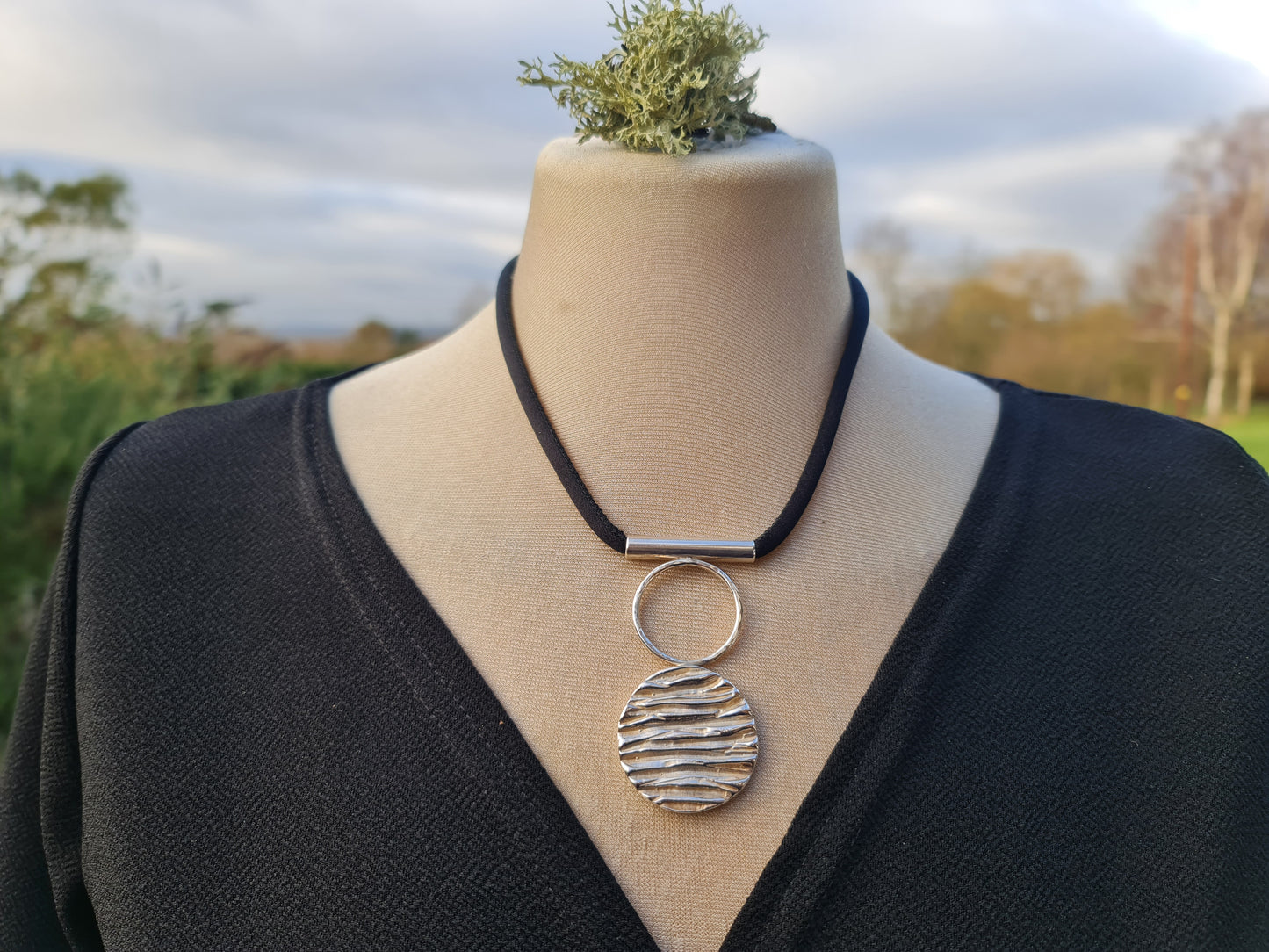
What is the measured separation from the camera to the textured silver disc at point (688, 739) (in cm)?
64

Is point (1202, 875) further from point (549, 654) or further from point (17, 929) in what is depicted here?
point (17, 929)

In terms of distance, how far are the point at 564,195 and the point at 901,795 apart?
1.90 feet

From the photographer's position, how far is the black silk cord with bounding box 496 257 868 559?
2.40 ft

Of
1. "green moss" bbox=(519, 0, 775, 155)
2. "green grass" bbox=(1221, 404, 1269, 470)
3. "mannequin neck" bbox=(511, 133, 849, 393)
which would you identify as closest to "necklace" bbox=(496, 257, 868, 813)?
"mannequin neck" bbox=(511, 133, 849, 393)


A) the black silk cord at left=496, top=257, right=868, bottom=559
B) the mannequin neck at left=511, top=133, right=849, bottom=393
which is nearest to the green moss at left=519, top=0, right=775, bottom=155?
the mannequin neck at left=511, top=133, right=849, bottom=393

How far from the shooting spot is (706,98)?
30.5 inches

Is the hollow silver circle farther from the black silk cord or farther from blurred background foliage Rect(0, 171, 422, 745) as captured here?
blurred background foliage Rect(0, 171, 422, 745)

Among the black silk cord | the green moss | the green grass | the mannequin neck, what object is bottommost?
the green grass

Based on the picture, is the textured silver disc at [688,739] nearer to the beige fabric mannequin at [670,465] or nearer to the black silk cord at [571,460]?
the beige fabric mannequin at [670,465]

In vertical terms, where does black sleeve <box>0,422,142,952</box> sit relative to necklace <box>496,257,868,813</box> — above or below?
below

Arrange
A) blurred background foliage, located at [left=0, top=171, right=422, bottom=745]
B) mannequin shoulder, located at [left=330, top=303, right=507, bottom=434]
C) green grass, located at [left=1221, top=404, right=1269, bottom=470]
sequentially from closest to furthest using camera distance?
mannequin shoulder, located at [left=330, top=303, right=507, bottom=434], blurred background foliage, located at [left=0, top=171, right=422, bottom=745], green grass, located at [left=1221, top=404, right=1269, bottom=470]

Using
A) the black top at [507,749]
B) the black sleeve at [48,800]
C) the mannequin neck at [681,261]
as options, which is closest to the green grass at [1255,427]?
the black top at [507,749]

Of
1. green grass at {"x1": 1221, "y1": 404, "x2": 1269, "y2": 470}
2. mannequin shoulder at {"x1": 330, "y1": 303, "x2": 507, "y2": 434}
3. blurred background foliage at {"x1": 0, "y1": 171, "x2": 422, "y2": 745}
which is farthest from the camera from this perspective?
green grass at {"x1": 1221, "y1": 404, "x2": 1269, "y2": 470}

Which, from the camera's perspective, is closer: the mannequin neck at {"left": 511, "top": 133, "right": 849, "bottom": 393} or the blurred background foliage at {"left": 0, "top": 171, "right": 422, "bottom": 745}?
the mannequin neck at {"left": 511, "top": 133, "right": 849, "bottom": 393}
